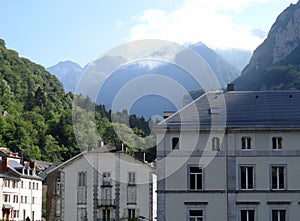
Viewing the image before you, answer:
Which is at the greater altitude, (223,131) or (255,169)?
(223,131)

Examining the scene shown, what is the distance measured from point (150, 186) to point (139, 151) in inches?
181

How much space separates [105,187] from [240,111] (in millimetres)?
20869

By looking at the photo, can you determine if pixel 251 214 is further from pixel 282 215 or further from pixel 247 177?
pixel 247 177

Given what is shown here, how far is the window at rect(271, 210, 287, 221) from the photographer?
4138 cm

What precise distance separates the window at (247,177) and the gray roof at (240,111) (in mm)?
3005

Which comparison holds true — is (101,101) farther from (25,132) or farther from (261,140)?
(25,132)

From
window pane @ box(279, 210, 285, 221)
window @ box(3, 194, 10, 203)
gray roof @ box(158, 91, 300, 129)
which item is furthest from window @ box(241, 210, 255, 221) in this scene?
window @ box(3, 194, 10, 203)

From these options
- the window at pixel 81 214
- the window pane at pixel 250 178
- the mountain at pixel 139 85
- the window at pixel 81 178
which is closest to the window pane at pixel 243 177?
the window pane at pixel 250 178

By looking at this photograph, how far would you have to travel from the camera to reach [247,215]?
41.6 meters

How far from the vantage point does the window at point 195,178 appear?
139 feet

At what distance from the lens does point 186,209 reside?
41.8 m

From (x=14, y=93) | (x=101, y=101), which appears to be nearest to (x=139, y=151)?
(x=101, y=101)

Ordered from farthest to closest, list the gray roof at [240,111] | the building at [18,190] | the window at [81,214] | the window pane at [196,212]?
the building at [18,190], the window at [81,214], the gray roof at [240,111], the window pane at [196,212]

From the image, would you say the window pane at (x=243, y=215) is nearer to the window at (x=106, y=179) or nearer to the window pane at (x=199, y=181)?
the window pane at (x=199, y=181)
